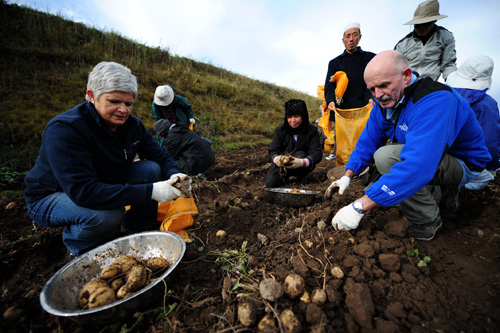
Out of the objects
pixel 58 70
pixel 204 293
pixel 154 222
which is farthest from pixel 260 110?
pixel 204 293

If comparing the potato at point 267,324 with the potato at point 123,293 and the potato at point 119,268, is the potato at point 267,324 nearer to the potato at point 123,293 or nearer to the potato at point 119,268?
the potato at point 123,293

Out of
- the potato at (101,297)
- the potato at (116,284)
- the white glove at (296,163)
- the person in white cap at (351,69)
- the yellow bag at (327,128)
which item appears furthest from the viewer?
the yellow bag at (327,128)

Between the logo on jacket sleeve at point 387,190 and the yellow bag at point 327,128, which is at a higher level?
the yellow bag at point 327,128

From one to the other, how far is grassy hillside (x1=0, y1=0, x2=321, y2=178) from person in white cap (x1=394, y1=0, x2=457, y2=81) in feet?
14.4

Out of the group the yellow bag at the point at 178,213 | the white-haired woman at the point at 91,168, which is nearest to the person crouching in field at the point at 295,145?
the yellow bag at the point at 178,213

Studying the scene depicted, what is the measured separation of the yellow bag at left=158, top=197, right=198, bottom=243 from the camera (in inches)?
78.9

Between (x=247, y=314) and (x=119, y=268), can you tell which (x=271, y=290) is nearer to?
(x=247, y=314)

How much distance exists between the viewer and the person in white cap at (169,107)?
4.24m

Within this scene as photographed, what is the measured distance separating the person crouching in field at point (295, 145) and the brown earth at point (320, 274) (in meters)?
1.05

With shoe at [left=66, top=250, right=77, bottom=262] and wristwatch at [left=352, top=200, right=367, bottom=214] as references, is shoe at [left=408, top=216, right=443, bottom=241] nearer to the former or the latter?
wristwatch at [left=352, top=200, right=367, bottom=214]

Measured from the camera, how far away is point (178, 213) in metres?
2.02

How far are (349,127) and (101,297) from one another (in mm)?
3423

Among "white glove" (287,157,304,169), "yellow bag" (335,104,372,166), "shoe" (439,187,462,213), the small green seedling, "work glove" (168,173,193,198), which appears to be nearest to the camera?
the small green seedling

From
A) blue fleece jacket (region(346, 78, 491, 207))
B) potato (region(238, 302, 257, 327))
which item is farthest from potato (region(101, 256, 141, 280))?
blue fleece jacket (region(346, 78, 491, 207))
